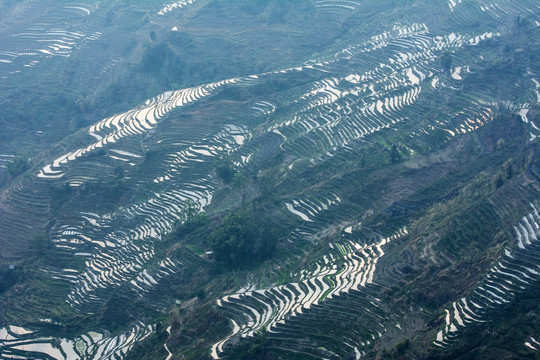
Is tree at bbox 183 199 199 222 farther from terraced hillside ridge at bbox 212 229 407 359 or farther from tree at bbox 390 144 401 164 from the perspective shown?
tree at bbox 390 144 401 164

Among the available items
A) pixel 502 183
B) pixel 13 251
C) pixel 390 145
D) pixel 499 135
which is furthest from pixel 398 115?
pixel 13 251

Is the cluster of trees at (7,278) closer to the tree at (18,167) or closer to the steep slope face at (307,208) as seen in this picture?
the steep slope face at (307,208)

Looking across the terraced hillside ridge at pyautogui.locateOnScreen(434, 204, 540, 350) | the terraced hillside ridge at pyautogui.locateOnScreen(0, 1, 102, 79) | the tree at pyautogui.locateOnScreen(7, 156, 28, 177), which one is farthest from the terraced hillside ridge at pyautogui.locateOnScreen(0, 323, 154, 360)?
the terraced hillside ridge at pyautogui.locateOnScreen(0, 1, 102, 79)

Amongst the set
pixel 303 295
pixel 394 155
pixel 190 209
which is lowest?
pixel 190 209

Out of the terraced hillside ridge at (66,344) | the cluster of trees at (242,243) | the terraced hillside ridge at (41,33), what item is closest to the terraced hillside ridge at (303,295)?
the cluster of trees at (242,243)

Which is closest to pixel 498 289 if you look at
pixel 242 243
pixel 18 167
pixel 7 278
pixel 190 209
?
pixel 242 243

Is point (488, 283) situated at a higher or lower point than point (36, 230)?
higher

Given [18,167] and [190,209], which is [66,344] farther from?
[18,167]

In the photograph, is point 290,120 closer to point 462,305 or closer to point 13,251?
point 13,251
